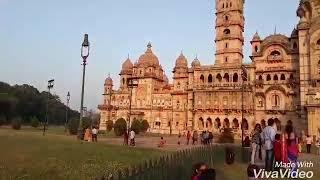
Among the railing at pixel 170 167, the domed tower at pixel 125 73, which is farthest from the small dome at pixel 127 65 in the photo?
the railing at pixel 170 167

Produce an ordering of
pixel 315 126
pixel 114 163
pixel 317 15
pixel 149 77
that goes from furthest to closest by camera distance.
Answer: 1. pixel 149 77
2. pixel 317 15
3. pixel 315 126
4. pixel 114 163

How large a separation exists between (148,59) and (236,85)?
19.9m

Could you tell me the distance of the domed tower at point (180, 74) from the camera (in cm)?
6381

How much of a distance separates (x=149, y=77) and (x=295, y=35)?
26.1 m

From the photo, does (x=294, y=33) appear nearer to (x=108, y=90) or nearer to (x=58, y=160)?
(x=108, y=90)

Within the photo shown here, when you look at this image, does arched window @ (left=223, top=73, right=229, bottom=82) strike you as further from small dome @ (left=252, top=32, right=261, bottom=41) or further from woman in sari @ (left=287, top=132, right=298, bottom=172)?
woman in sari @ (left=287, top=132, right=298, bottom=172)

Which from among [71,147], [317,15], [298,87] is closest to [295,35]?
[317,15]

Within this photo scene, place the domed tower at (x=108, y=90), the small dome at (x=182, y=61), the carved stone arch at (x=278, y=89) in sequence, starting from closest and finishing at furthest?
the carved stone arch at (x=278, y=89) < the small dome at (x=182, y=61) < the domed tower at (x=108, y=90)

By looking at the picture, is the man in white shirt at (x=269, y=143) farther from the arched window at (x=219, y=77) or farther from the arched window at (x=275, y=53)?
the arched window at (x=219, y=77)

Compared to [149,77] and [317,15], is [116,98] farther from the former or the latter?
[317,15]

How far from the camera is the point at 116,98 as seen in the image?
2805 inches

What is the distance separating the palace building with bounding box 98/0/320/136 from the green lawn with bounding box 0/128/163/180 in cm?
2759

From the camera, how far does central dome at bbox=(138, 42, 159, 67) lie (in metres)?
68.4

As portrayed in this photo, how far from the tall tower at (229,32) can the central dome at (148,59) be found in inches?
529
